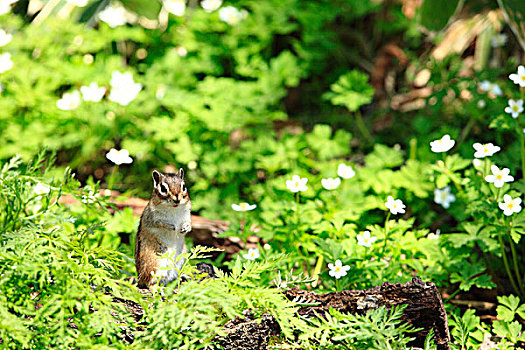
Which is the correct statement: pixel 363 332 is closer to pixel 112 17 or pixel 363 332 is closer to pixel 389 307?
pixel 389 307

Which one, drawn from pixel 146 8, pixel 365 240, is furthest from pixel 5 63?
pixel 365 240

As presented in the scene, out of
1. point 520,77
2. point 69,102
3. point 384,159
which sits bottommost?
point 69,102

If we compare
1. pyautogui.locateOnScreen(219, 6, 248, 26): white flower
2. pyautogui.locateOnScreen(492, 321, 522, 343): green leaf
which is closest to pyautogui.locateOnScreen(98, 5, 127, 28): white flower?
pyautogui.locateOnScreen(219, 6, 248, 26): white flower

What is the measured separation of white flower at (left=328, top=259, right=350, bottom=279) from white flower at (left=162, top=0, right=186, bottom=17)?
288 cm

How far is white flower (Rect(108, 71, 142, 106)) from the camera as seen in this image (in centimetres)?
371

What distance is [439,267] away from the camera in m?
2.66

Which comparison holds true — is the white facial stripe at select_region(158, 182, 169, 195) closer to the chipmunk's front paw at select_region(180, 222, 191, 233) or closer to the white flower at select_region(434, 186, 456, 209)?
the chipmunk's front paw at select_region(180, 222, 191, 233)

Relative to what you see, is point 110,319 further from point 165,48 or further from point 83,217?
point 165,48

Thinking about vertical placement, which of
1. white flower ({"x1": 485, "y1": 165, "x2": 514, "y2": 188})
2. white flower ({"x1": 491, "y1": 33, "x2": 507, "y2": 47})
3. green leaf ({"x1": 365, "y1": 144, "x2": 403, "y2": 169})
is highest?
white flower ({"x1": 485, "y1": 165, "x2": 514, "y2": 188})

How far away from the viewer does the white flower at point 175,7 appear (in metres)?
4.52

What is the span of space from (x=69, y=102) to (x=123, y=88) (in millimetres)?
381

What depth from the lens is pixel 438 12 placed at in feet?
11.6

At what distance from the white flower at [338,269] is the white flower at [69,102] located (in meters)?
2.27

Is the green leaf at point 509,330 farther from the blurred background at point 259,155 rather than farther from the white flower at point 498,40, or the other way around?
the white flower at point 498,40
